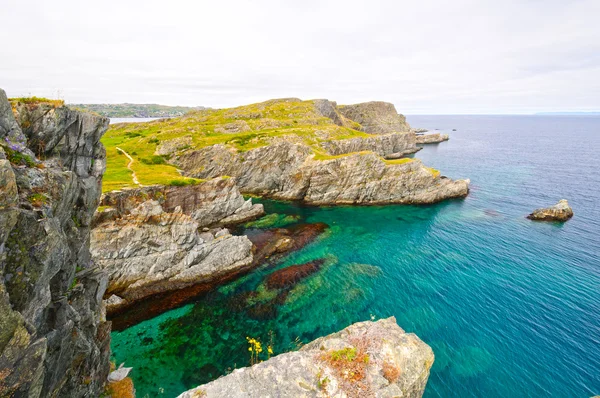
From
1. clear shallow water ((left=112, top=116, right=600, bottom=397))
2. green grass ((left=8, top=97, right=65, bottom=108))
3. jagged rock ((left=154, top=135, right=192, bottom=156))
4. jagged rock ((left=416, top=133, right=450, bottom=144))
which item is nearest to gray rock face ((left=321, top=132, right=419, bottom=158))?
jagged rock ((left=416, top=133, right=450, bottom=144))

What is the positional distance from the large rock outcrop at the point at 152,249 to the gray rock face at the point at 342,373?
23343 millimetres

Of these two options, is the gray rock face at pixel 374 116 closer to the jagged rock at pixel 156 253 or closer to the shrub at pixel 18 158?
the jagged rock at pixel 156 253

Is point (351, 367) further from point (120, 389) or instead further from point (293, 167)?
point (293, 167)

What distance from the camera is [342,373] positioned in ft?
45.4

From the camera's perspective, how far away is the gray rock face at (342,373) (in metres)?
13.0

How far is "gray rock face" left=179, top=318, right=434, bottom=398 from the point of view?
13.0 meters

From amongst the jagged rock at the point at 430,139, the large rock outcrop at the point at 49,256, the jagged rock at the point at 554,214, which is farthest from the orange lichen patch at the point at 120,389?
the jagged rock at the point at 430,139

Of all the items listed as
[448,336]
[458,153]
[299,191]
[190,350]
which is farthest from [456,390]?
[458,153]

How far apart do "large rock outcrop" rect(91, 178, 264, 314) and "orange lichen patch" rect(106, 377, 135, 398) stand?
1287 cm

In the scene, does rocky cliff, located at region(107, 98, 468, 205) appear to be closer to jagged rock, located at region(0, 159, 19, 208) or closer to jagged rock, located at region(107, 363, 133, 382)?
jagged rock, located at region(107, 363, 133, 382)

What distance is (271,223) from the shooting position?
5272 centimetres

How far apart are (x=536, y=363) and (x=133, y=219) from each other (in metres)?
45.9

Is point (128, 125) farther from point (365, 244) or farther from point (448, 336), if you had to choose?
point (448, 336)

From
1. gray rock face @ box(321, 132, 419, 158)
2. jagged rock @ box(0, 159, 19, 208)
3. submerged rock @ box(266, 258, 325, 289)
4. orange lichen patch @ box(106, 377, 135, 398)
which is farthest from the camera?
gray rock face @ box(321, 132, 419, 158)
